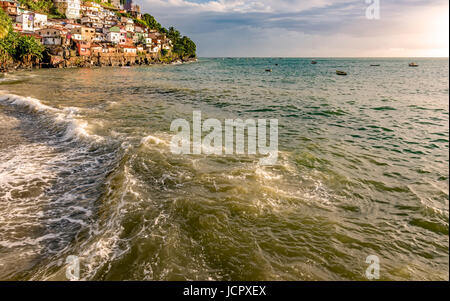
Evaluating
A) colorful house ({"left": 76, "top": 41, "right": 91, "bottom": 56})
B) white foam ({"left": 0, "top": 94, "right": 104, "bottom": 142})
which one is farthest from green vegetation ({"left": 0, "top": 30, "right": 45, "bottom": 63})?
white foam ({"left": 0, "top": 94, "right": 104, "bottom": 142})

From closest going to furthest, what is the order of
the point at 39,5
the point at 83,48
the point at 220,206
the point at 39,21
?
1. the point at 220,206
2. the point at 83,48
3. the point at 39,21
4. the point at 39,5

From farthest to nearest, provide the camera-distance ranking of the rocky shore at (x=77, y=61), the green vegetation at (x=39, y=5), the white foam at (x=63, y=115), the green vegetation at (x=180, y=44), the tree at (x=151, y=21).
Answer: the tree at (x=151, y=21) → the green vegetation at (x=180, y=44) → the green vegetation at (x=39, y=5) → the rocky shore at (x=77, y=61) → the white foam at (x=63, y=115)

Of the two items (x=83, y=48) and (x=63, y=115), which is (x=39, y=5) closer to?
(x=83, y=48)

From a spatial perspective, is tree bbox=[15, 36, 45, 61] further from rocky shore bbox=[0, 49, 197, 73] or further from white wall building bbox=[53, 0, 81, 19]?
white wall building bbox=[53, 0, 81, 19]

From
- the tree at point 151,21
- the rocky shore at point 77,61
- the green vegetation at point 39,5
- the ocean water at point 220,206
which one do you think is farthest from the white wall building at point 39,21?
the ocean water at point 220,206

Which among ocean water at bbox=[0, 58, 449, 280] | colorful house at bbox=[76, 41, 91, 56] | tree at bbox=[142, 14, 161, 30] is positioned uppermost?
tree at bbox=[142, 14, 161, 30]

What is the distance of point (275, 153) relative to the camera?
1372 centimetres

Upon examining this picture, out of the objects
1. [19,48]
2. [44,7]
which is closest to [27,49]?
[19,48]

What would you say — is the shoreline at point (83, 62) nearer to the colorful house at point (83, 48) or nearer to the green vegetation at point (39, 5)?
the colorful house at point (83, 48)

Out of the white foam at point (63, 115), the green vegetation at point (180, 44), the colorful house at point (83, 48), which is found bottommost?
the white foam at point (63, 115)

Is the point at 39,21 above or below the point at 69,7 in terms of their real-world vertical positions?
below

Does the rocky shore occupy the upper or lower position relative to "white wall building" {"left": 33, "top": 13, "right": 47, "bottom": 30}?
lower
